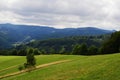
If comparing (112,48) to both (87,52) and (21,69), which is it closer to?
(87,52)

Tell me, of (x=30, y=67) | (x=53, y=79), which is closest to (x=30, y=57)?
(x=30, y=67)

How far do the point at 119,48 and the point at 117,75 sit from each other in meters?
74.1

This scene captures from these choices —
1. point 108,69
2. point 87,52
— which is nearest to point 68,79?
point 108,69

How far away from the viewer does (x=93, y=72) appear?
3428cm

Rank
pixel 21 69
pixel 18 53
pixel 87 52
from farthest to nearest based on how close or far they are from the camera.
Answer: pixel 18 53 → pixel 87 52 → pixel 21 69

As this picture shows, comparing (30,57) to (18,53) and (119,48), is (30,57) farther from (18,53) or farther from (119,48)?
(18,53)

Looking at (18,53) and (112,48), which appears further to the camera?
(18,53)

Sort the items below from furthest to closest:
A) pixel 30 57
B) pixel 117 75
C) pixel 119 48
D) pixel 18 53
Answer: pixel 18 53 < pixel 119 48 < pixel 30 57 < pixel 117 75

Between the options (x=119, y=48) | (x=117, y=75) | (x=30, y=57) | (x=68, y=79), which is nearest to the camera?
(x=117, y=75)

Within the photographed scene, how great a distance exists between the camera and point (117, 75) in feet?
97.9

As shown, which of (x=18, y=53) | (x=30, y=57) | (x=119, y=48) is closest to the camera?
(x=30, y=57)

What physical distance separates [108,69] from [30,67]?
24.0 m

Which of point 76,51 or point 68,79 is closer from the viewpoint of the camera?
point 68,79

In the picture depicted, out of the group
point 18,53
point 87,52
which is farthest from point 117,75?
point 18,53
